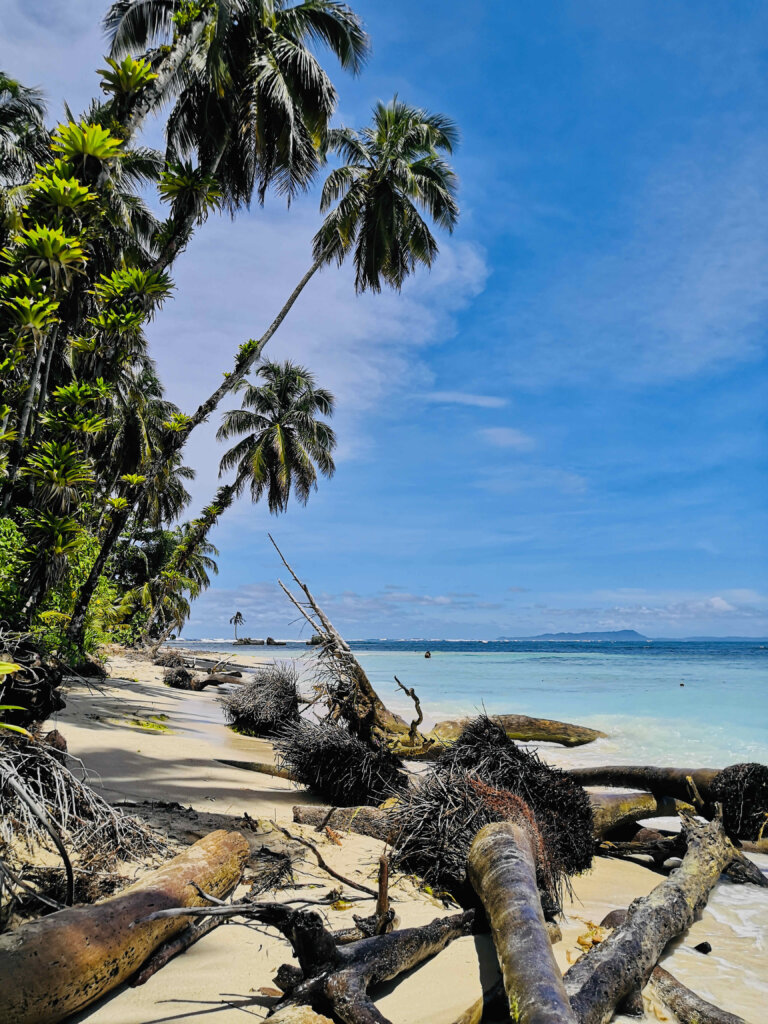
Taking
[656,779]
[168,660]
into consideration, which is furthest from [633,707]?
[168,660]

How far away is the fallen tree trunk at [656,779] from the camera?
19.9 feet

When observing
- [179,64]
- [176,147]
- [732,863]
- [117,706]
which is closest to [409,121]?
[176,147]

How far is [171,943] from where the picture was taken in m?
2.80

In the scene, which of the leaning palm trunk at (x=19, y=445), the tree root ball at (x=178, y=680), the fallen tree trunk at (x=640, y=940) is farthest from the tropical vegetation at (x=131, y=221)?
the fallen tree trunk at (x=640, y=940)

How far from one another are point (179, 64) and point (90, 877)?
12.3 meters

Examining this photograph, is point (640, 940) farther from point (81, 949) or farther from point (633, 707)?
point (633, 707)

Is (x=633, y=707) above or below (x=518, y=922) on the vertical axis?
below

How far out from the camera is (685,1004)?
2.85m

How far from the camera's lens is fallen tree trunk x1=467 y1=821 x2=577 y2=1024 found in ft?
7.02

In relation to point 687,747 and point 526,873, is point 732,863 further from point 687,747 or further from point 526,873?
point 687,747

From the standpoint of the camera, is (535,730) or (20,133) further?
(20,133)

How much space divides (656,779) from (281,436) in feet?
77.4

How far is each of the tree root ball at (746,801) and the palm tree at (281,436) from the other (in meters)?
22.4

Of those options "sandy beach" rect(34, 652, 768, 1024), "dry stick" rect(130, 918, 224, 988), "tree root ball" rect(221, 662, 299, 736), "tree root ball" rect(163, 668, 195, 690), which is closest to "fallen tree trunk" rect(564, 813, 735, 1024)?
"sandy beach" rect(34, 652, 768, 1024)
